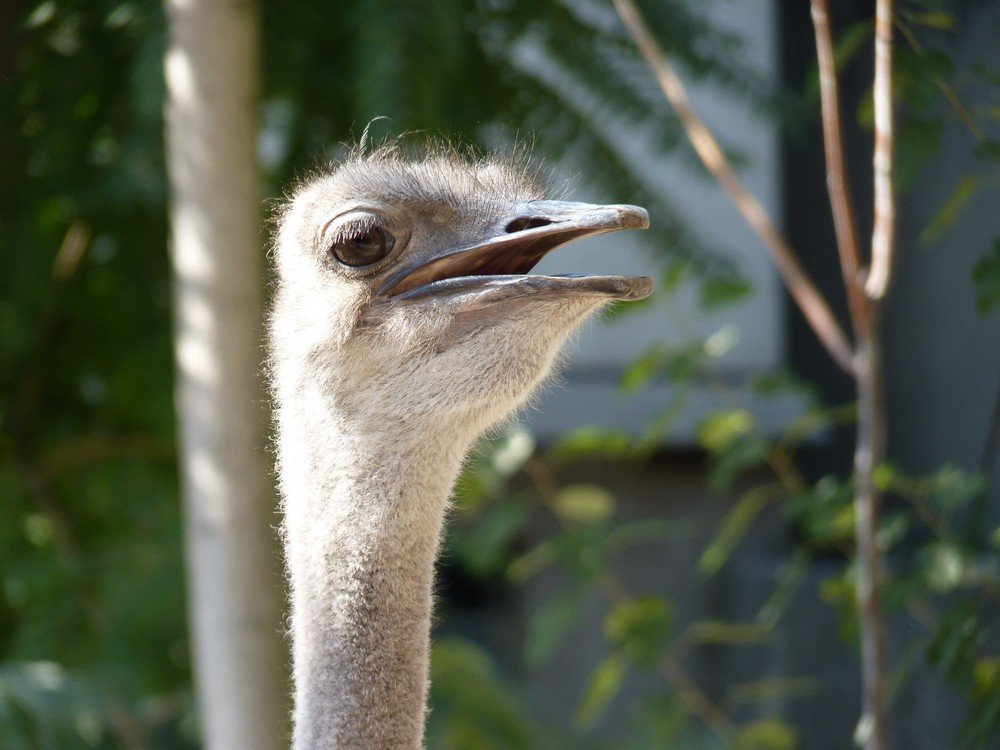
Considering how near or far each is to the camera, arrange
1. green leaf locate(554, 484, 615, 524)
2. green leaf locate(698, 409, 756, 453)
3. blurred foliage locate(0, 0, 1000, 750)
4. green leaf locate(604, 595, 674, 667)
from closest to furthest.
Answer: blurred foliage locate(0, 0, 1000, 750)
green leaf locate(698, 409, 756, 453)
green leaf locate(604, 595, 674, 667)
green leaf locate(554, 484, 615, 524)

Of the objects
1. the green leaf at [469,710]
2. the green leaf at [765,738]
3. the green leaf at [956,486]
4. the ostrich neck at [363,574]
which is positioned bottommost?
the green leaf at [765,738]

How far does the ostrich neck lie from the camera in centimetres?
116

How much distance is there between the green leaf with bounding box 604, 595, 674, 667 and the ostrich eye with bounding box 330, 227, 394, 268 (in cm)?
125

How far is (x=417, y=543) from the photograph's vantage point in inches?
48.2

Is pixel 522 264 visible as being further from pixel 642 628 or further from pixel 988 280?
pixel 642 628

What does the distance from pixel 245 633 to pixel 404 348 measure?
747 millimetres

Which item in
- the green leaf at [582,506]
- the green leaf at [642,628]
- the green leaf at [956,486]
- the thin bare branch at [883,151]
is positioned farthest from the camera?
the green leaf at [582,506]

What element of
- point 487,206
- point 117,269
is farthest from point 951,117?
point 117,269

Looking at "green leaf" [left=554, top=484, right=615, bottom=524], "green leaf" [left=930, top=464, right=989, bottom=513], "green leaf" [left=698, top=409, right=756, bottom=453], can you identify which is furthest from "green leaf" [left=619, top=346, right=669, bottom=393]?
"green leaf" [left=930, top=464, right=989, bottom=513]

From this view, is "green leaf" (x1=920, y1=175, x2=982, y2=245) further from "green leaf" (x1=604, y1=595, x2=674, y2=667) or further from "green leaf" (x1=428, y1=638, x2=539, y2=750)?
"green leaf" (x1=428, y1=638, x2=539, y2=750)

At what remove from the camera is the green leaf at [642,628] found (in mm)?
2266

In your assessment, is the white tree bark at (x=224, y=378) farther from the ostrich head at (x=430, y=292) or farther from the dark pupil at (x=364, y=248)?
the dark pupil at (x=364, y=248)

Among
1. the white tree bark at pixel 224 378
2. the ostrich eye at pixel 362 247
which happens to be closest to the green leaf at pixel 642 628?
the white tree bark at pixel 224 378

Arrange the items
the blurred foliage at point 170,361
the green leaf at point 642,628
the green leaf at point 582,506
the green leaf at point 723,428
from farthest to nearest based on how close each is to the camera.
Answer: the green leaf at point 582,506, the green leaf at point 642,628, the green leaf at point 723,428, the blurred foliage at point 170,361
